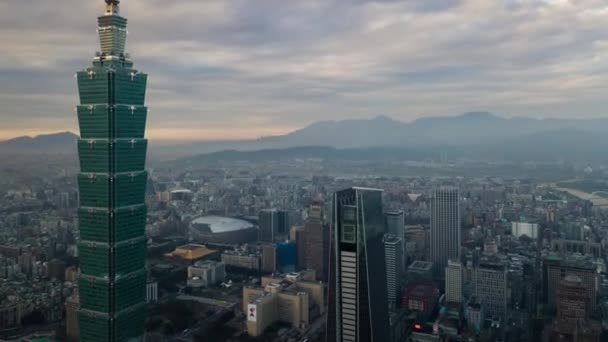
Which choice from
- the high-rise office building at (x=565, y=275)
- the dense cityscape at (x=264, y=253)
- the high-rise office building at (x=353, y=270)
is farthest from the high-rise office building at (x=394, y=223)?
the high-rise office building at (x=353, y=270)

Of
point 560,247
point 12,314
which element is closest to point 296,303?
point 12,314

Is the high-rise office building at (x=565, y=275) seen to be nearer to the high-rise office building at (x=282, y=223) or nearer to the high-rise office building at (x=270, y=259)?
the high-rise office building at (x=270, y=259)

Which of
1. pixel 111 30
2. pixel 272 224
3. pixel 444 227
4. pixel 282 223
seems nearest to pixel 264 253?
pixel 272 224

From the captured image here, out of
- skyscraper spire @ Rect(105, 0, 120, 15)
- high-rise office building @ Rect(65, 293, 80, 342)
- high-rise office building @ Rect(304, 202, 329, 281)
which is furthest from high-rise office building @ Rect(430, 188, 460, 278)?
skyscraper spire @ Rect(105, 0, 120, 15)

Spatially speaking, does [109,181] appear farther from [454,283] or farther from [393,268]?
[454,283]

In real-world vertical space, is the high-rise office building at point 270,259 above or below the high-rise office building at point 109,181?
below

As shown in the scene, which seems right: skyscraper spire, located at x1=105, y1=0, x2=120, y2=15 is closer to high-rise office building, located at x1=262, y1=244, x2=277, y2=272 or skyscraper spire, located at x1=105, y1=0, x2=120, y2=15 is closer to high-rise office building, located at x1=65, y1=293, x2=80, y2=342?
high-rise office building, located at x1=65, y1=293, x2=80, y2=342

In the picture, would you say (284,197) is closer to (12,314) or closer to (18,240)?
(18,240)
